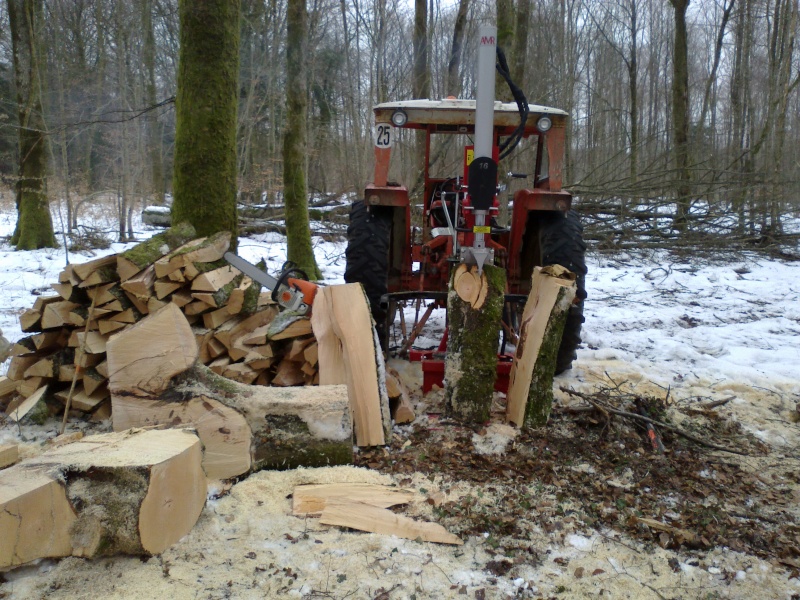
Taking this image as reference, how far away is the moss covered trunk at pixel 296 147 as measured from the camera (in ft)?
25.4

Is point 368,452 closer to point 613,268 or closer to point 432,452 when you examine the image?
point 432,452

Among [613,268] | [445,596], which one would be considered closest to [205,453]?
[445,596]

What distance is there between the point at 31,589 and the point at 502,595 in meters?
1.78

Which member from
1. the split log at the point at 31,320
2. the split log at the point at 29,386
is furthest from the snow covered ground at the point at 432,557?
the split log at the point at 31,320

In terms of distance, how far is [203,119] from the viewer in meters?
4.86

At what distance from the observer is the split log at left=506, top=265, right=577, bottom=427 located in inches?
150

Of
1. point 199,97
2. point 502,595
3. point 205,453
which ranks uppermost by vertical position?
point 199,97

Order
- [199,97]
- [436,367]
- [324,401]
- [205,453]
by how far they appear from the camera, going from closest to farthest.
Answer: [205,453] < [324,401] < [436,367] < [199,97]

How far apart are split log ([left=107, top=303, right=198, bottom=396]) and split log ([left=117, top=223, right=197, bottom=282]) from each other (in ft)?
2.71

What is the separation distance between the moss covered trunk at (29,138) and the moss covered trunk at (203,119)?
7012mm

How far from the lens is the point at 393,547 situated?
2617mm

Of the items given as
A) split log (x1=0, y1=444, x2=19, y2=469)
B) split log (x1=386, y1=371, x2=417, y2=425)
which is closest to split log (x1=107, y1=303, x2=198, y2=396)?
split log (x1=0, y1=444, x2=19, y2=469)

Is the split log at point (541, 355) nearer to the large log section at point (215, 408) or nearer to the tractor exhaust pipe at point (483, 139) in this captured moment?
the tractor exhaust pipe at point (483, 139)

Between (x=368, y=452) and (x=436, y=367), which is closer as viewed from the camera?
(x=368, y=452)
